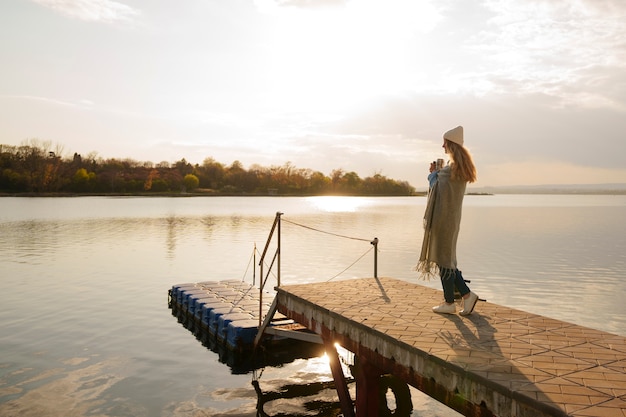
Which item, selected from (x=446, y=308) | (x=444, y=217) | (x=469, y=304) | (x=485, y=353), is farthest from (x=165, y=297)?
(x=485, y=353)

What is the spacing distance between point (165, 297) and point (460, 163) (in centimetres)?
1902

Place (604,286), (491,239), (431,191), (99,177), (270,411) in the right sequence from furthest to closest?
(99,177), (491,239), (604,286), (270,411), (431,191)

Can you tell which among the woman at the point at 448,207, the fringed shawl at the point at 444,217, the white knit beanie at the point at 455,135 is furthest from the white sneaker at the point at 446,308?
the white knit beanie at the point at 455,135

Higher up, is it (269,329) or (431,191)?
(431,191)

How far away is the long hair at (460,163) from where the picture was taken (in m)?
8.27

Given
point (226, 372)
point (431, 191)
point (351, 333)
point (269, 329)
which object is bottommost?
point (226, 372)

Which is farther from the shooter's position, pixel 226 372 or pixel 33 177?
pixel 33 177

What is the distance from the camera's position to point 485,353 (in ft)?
22.4

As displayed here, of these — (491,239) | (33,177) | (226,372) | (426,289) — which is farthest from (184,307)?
(33,177)

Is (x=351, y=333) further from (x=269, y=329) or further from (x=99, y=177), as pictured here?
(x=99, y=177)

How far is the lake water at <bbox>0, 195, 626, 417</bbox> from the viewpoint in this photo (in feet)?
40.4

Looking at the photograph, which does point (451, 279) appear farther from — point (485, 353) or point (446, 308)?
point (485, 353)

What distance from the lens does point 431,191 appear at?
8625mm

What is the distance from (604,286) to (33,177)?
168 metres
